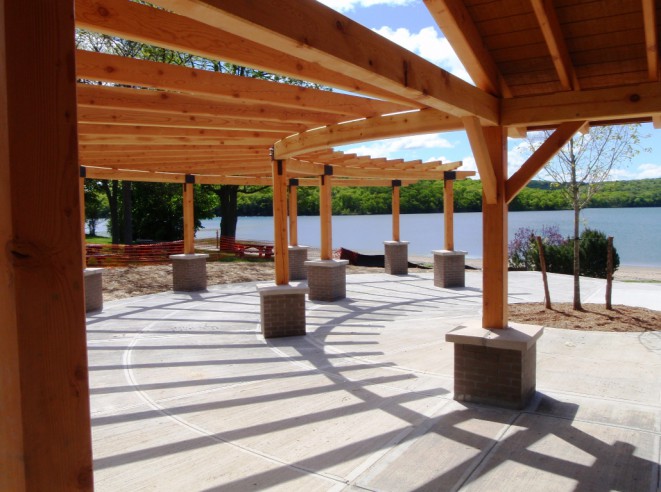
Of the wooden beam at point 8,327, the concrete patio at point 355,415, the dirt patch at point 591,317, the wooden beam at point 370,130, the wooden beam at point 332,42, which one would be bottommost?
the concrete patio at point 355,415

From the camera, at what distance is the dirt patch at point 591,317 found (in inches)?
337

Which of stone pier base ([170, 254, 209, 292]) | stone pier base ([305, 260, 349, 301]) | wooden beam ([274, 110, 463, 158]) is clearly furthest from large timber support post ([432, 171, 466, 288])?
wooden beam ([274, 110, 463, 158])

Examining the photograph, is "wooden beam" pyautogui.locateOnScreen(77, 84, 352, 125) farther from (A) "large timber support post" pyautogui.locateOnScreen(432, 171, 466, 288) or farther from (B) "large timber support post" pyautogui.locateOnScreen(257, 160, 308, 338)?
(A) "large timber support post" pyautogui.locateOnScreen(432, 171, 466, 288)

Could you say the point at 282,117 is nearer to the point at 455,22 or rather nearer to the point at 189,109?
the point at 189,109

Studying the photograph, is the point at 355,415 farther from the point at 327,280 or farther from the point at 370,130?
the point at 327,280

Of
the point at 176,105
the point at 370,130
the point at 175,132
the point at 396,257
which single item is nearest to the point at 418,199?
the point at 396,257

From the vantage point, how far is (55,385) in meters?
1.55

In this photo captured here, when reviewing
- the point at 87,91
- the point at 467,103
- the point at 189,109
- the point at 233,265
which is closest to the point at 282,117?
the point at 189,109

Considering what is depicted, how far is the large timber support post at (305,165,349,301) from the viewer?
1227 cm

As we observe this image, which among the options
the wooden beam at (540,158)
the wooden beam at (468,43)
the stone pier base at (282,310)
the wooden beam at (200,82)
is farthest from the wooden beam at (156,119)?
the wooden beam at (540,158)

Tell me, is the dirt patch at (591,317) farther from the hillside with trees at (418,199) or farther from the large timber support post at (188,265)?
the hillside with trees at (418,199)

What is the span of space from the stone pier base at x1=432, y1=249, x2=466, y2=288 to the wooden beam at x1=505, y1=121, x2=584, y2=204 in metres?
8.95

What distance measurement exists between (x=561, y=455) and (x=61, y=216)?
13.1 feet

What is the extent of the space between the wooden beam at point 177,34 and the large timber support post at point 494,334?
6.11 ft
